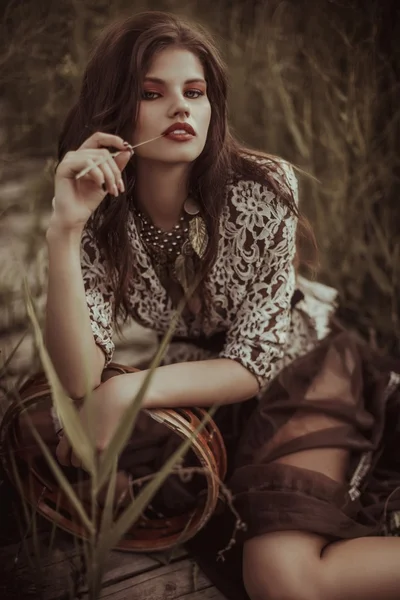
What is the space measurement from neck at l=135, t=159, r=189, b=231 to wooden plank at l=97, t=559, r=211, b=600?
66cm

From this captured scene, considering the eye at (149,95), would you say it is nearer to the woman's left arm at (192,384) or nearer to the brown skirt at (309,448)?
the woman's left arm at (192,384)

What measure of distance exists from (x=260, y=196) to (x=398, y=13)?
0.98 meters

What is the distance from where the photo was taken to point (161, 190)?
4.10 feet

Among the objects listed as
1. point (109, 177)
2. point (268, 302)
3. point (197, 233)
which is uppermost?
point (109, 177)

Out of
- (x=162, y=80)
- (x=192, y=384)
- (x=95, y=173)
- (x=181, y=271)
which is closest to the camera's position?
(x=95, y=173)

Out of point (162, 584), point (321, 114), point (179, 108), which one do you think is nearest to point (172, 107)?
point (179, 108)

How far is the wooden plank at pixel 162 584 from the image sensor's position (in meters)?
1.31

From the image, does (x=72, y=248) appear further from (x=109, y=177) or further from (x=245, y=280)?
(x=245, y=280)

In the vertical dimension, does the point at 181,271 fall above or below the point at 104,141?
below

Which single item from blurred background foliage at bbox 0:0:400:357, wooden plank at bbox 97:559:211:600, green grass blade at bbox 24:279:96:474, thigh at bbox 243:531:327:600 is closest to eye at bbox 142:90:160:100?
green grass blade at bbox 24:279:96:474

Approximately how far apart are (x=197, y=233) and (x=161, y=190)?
4.0 inches

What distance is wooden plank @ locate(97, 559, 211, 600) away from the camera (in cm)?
131

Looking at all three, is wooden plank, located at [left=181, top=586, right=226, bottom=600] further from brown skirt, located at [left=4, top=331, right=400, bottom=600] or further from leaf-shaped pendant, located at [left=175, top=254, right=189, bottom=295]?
leaf-shaped pendant, located at [left=175, top=254, right=189, bottom=295]

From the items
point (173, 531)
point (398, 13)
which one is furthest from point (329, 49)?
point (173, 531)
